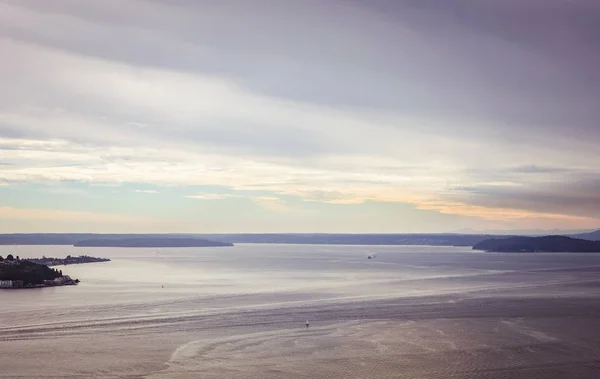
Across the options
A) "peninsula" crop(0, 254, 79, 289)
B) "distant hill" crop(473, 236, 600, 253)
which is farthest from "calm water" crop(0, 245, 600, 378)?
"distant hill" crop(473, 236, 600, 253)

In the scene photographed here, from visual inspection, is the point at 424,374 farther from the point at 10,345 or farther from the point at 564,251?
the point at 564,251

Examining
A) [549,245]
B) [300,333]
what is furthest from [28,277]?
[549,245]

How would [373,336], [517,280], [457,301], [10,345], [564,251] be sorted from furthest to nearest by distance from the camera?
[564,251]
[517,280]
[457,301]
[373,336]
[10,345]

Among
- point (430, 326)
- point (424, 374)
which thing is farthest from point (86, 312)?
point (424, 374)

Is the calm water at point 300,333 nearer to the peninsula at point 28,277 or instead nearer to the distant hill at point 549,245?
the peninsula at point 28,277

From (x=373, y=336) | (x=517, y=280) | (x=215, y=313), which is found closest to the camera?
(x=373, y=336)

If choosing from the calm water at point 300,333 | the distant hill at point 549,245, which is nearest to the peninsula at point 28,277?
the calm water at point 300,333

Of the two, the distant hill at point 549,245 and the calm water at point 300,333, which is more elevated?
the distant hill at point 549,245

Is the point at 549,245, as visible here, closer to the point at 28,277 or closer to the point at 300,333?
the point at 28,277

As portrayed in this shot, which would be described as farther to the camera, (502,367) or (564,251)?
(564,251)
